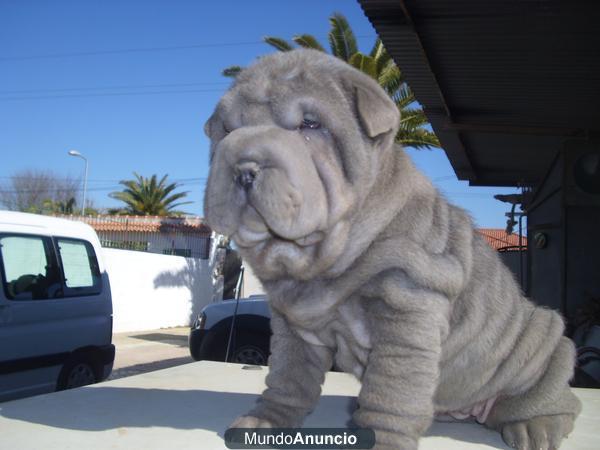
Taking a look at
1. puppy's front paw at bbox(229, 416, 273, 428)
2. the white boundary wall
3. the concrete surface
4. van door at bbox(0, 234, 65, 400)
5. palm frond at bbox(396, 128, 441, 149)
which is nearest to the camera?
puppy's front paw at bbox(229, 416, 273, 428)

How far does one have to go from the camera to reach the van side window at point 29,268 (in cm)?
595

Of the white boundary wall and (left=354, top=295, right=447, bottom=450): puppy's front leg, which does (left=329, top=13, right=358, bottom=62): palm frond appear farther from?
(left=354, top=295, right=447, bottom=450): puppy's front leg

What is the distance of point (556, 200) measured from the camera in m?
8.02

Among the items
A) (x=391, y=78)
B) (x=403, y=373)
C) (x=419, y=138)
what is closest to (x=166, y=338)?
(x=419, y=138)

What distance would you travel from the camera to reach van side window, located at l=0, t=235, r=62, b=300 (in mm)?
5949

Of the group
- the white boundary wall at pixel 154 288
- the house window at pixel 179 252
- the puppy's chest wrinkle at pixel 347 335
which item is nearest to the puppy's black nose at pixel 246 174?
the puppy's chest wrinkle at pixel 347 335

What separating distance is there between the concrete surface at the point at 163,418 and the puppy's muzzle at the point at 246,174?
1062mm

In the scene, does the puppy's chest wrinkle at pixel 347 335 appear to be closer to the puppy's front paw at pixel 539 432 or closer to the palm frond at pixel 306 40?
the puppy's front paw at pixel 539 432

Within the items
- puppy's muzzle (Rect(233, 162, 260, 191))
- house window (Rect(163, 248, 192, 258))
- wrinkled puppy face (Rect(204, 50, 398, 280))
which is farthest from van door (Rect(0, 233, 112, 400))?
house window (Rect(163, 248, 192, 258))

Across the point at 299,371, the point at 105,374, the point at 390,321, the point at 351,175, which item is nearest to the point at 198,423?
the point at 299,371

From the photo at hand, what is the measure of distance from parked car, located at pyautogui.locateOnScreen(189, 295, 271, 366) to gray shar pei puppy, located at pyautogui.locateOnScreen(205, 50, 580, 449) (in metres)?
4.90

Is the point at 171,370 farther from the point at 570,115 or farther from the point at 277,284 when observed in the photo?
the point at 570,115

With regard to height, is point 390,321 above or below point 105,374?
above

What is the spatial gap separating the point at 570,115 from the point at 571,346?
6273 mm
